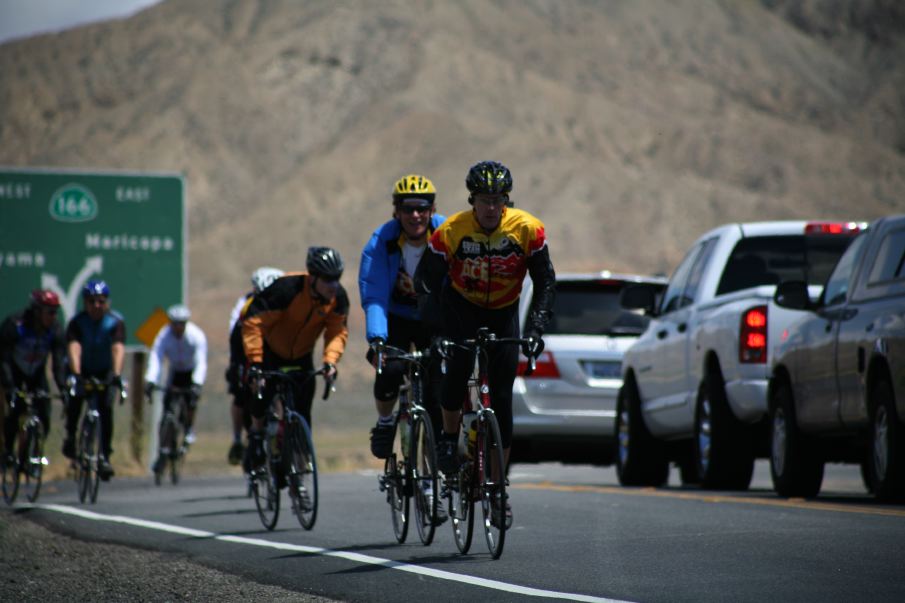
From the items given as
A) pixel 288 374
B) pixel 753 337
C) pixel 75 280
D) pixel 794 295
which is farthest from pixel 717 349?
pixel 75 280

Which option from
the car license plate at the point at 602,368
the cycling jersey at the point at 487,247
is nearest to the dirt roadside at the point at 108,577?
the cycling jersey at the point at 487,247

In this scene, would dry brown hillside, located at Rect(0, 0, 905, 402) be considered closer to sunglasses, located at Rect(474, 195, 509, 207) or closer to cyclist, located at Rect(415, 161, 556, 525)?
cyclist, located at Rect(415, 161, 556, 525)

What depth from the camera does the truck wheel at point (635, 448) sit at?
51.4 ft

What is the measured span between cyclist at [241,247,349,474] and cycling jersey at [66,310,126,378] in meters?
4.49

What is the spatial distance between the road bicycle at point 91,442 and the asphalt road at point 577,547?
116 centimetres

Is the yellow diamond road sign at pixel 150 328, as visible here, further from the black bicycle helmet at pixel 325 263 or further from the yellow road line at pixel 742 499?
the black bicycle helmet at pixel 325 263

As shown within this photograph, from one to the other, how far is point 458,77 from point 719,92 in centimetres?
1667

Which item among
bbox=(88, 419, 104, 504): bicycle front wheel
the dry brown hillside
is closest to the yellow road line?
bbox=(88, 419, 104, 504): bicycle front wheel

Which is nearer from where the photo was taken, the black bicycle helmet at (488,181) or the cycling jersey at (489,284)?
the black bicycle helmet at (488,181)

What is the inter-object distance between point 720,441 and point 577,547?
4624 mm

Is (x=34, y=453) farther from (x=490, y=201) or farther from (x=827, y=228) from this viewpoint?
(x=490, y=201)

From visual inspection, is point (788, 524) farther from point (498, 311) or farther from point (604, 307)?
point (604, 307)

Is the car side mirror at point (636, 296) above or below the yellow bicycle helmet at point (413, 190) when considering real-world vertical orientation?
below

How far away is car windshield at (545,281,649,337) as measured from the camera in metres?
16.8
